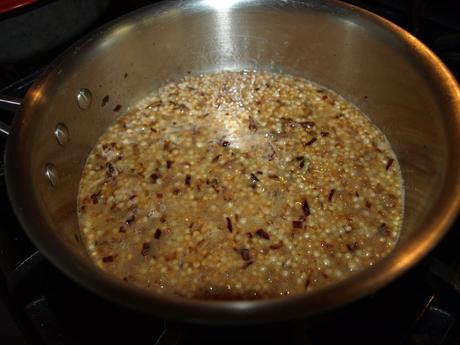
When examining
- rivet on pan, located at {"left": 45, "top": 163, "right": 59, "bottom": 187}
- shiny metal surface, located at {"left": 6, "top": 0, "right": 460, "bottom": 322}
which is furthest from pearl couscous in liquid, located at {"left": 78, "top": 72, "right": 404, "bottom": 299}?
rivet on pan, located at {"left": 45, "top": 163, "right": 59, "bottom": 187}

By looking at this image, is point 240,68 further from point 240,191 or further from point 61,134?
point 61,134

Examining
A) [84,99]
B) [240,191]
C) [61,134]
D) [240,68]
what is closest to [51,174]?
[61,134]

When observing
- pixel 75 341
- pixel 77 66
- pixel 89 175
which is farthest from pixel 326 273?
pixel 77 66

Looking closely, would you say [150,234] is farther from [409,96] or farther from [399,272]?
[409,96]

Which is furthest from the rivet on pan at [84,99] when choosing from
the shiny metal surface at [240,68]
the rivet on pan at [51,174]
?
the rivet on pan at [51,174]

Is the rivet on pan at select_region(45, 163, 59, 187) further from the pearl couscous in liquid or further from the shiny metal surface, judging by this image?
the pearl couscous in liquid

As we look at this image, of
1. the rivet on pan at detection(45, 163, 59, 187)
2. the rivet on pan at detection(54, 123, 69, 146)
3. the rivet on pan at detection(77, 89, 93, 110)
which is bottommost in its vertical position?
the rivet on pan at detection(45, 163, 59, 187)

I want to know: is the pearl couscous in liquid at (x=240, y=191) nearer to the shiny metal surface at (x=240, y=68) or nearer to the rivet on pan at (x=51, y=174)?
the shiny metal surface at (x=240, y=68)
